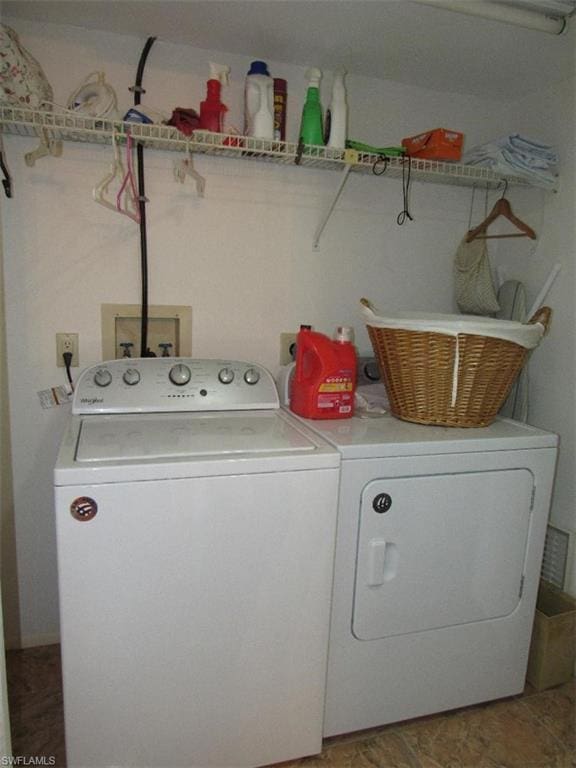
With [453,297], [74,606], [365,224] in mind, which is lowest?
[74,606]

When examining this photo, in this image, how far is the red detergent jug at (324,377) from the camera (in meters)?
→ 1.61

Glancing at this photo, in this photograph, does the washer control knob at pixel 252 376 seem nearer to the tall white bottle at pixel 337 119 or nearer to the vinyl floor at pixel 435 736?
the tall white bottle at pixel 337 119

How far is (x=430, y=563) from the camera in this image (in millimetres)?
1506

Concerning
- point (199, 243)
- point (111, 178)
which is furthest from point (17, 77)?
point (199, 243)

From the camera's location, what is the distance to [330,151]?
1.71 meters

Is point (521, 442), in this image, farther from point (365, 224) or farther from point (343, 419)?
point (365, 224)

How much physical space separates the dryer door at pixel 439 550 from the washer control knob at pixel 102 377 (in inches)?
A: 34.0

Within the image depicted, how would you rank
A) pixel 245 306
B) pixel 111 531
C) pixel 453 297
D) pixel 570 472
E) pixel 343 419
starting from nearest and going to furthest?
pixel 111 531 → pixel 343 419 → pixel 570 472 → pixel 245 306 → pixel 453 297

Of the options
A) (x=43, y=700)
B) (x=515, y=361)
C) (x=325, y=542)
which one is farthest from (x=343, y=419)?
(x=43, y=700)

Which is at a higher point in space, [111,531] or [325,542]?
[111,531]

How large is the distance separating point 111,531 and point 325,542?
0.54m

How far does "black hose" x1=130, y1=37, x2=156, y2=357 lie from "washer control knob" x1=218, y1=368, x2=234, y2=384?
0.30 m

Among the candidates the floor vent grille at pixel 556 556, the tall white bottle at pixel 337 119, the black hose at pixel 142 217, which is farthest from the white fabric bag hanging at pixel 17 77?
the floor vent grille at pixel 556 556

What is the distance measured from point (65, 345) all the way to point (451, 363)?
1.28 metres
